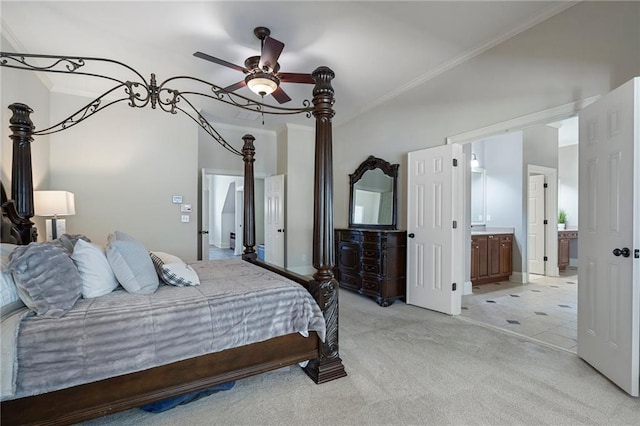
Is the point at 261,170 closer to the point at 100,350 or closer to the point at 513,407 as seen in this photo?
the point at 100,350

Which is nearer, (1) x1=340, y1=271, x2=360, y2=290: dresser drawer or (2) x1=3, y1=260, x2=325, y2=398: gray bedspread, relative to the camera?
(2) x1=3, y1=260, x2=325, y2=398: gray bedspread

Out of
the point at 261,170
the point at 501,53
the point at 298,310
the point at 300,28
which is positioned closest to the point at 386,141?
the point at 501,53

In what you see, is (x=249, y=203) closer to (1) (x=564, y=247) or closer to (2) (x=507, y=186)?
(2) (x=507, y=186)

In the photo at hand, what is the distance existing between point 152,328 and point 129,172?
3.61 m

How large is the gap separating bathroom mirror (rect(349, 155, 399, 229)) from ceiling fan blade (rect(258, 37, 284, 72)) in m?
2.29

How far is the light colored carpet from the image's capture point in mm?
1710

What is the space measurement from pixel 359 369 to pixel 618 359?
67.9 inches

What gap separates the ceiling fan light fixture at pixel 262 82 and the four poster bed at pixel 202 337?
616 mm

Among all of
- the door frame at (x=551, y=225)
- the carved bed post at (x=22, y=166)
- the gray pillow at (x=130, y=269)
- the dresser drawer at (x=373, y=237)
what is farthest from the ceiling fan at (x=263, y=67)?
the door frame at (x=551, y=225)

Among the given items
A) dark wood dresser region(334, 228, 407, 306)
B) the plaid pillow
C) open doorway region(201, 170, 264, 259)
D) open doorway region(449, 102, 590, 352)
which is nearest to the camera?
the plaid pillow

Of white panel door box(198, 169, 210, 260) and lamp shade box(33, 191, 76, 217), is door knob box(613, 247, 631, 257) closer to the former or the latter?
lamp shade box(33, 191, 76, 217)

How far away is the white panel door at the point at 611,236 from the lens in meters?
1.91

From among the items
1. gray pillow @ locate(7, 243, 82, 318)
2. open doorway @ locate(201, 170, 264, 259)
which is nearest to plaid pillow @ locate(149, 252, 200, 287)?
gray pillow @ locate(7, 243, 82, 318)

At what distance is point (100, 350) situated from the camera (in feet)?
4.85
